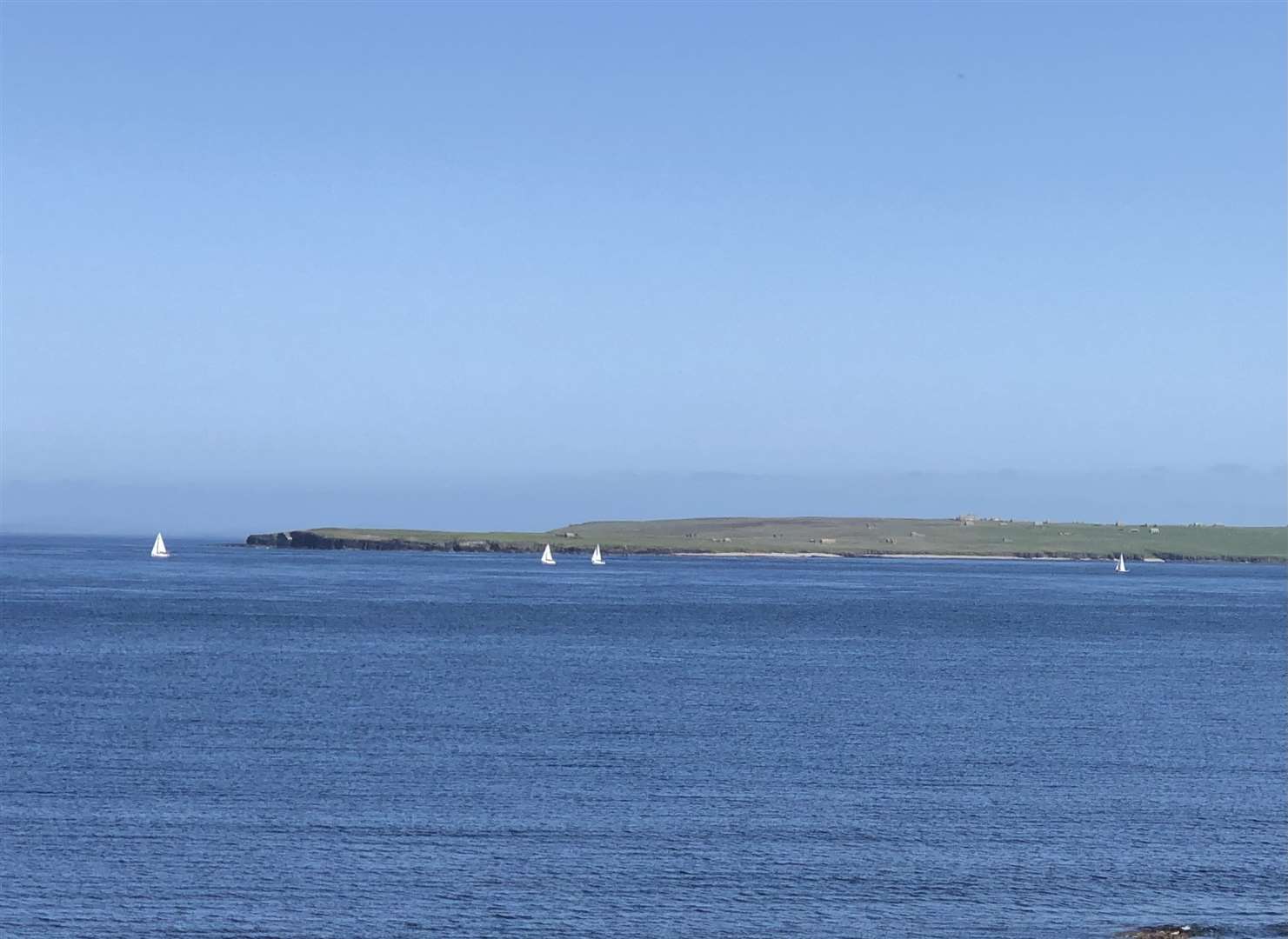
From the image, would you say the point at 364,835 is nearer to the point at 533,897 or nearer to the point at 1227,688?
the point at 533,897

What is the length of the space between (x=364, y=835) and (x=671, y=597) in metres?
101

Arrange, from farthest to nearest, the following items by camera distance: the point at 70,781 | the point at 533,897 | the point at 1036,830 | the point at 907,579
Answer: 1. the point at 907,579
2. the point at 70,781
3. the point at 1036,830
4. the point at 533,897

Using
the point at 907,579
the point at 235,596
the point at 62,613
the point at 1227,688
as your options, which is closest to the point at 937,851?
the point at 1227,688

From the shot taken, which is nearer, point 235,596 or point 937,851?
point 937,851

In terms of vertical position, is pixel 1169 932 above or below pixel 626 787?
below

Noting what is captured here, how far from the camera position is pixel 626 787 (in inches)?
1524

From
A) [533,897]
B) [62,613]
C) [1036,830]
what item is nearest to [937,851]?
[1036,830]

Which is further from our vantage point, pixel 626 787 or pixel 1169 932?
pixel 626 787

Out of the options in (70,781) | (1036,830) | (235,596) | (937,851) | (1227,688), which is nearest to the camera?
(937,851)

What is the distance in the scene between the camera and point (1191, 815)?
3653 cm

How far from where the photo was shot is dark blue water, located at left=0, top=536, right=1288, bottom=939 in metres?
28.5

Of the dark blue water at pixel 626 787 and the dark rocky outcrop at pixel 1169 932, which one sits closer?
the dark rocky outcrop at pixel 1169 932

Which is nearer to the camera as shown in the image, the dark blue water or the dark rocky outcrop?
the dark rocky outcrop

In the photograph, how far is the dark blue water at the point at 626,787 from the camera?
93.4 feet
